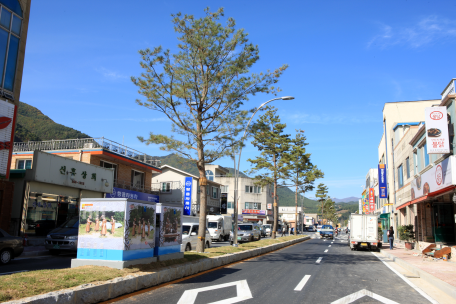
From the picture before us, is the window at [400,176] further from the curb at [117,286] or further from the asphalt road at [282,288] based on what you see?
the curb at [117,286]

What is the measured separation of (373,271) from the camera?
1355 centimetres

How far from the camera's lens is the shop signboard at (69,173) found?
22.3m

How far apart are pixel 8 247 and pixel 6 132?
9.02 m

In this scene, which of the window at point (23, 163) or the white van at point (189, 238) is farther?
the window at point (23, 163)

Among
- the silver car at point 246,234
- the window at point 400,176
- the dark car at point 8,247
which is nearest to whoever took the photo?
the dark car at point 8,247

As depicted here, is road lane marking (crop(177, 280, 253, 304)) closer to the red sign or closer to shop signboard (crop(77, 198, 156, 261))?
shop signboard (crop(77, 198, 156, 261))

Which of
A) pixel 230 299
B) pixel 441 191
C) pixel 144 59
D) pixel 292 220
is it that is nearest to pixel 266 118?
pixel 441 191

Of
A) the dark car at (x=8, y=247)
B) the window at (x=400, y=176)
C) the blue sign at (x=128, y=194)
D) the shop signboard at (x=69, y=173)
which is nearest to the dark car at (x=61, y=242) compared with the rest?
the dark car at (x=8, y=247)

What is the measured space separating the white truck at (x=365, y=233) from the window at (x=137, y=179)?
862 inches

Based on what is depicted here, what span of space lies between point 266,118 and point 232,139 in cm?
2103

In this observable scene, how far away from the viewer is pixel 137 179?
123 ft

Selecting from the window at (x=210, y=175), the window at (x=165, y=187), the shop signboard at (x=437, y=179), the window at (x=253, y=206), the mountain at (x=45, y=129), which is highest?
the mountain at (x=45, y=129)

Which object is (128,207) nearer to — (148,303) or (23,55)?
(148,303)

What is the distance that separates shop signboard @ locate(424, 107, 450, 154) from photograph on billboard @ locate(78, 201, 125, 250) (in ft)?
50.7
